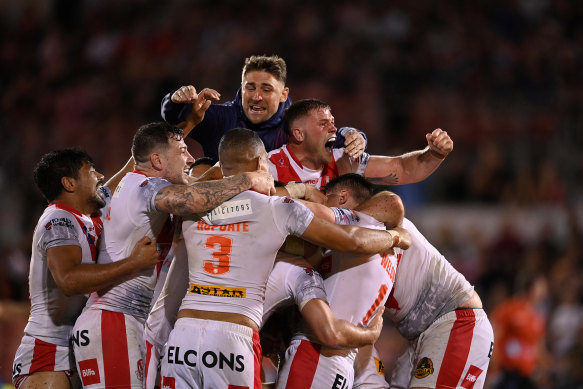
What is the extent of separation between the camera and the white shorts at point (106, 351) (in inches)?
241

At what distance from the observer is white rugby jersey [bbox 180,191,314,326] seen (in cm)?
592

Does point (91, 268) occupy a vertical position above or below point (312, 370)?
above

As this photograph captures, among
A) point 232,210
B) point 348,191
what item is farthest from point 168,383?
point 348,191

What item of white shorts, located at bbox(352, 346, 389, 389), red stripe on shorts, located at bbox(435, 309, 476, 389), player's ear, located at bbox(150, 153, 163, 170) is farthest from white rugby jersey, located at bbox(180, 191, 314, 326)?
red stripe on shorts, located at bbox(435, 309, 476, 389)

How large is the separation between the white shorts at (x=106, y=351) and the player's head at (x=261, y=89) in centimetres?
240

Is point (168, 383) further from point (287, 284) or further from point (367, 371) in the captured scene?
point (367, 371)

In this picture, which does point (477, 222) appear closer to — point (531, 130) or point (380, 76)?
point (531, 130)

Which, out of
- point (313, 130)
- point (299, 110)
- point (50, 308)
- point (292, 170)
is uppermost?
point (299, 110)

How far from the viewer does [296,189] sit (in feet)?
22.0

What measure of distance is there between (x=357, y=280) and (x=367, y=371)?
0.99m

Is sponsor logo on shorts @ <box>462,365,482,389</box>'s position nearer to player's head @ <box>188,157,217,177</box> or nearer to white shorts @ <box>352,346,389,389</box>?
white shorts @ <box>352,346,389,389</box>

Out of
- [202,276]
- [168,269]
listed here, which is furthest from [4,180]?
[202,276]

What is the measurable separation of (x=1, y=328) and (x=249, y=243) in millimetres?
5901

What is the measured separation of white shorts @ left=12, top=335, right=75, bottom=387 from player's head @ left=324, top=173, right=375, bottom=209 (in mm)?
2434
